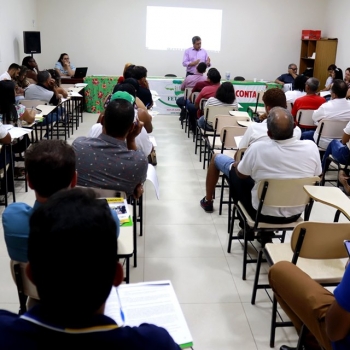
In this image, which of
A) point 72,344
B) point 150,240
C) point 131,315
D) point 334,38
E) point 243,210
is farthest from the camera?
point 334,38

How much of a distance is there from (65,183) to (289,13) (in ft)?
33.2

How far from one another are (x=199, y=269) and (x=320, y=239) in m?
1.27

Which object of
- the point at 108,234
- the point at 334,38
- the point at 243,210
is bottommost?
the point at 243,210

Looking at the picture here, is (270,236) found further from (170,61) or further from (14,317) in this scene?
(170,61)

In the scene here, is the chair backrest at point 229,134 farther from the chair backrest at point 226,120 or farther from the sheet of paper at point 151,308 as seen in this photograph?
the sheet of paper at point 151,308

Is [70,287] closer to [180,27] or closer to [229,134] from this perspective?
[229,134]

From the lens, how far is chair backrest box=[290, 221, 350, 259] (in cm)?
195

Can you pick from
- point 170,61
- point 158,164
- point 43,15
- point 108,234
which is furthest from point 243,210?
point 43,15

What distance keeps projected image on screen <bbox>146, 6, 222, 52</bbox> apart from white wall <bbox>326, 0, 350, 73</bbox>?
2672 millimetres

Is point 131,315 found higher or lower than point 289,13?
lower

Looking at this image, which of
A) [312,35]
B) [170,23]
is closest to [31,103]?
[170,23]

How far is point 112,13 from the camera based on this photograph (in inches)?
393

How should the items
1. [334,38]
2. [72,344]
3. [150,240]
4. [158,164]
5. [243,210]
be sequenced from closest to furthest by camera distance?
[72,344], [243,210], [150,240], [158,164], [334,38]

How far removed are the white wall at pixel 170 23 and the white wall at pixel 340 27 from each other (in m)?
0.10
